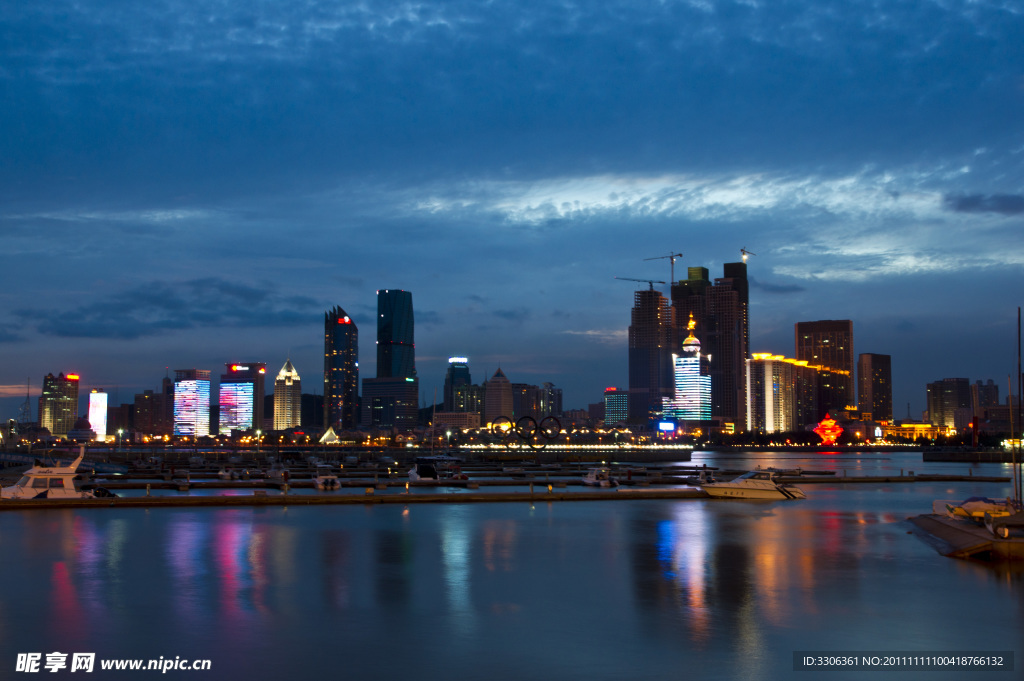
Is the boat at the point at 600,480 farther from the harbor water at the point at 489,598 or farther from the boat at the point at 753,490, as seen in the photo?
the harbor water at the point at 489,598

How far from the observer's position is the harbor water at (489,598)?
57.7 feet

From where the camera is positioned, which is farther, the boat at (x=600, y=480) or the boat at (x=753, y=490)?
the boat at (x=600, y=480)

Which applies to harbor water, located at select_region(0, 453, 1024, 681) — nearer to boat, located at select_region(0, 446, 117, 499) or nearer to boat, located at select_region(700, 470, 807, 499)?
boat, located at select_region(0, 446, 117, 499)

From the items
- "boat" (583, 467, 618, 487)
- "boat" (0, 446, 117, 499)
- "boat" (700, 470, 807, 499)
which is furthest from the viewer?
Result: "boat" (583, 467, 618, 487)

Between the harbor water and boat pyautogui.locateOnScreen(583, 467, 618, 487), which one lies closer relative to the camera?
the harbor water

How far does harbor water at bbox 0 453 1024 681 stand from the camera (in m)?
17.6

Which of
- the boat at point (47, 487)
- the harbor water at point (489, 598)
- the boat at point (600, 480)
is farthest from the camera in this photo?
the boat at point (600, 480)

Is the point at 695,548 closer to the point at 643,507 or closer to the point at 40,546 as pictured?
the point at 643,507

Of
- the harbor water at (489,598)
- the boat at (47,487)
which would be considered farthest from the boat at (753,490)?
the boat at (47,487)

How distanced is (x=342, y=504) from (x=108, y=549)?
21448 millimetres

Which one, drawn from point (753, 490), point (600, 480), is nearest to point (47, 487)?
point (753, 490)

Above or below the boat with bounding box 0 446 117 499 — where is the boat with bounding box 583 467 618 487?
below

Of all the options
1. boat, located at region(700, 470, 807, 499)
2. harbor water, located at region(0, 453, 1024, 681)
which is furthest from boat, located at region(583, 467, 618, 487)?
harbor water, located at region(0, 453, 1024, 681)

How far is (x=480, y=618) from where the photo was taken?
835 inches
